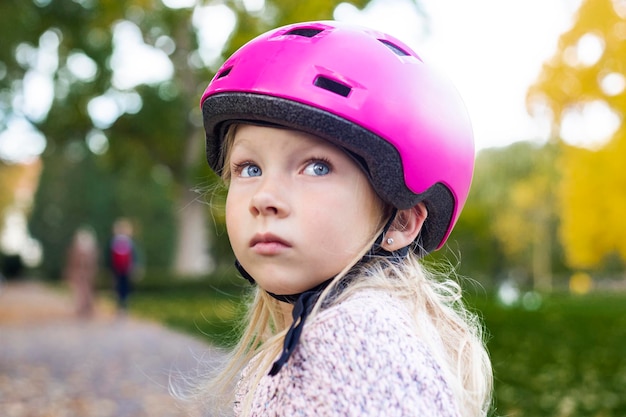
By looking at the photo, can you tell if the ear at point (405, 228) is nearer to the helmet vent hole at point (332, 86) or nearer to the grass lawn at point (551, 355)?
the helmet vent hole at point (332, 86)

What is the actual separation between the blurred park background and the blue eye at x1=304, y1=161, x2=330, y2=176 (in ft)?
1.83

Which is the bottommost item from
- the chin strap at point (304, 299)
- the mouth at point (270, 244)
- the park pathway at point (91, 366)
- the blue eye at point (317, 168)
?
the park pathway at point (91, 366)

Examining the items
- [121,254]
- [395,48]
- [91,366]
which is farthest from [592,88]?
[395,48]

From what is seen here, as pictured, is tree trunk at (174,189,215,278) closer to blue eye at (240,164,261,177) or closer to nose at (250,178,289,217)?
blue eye at (240,164,261,177)

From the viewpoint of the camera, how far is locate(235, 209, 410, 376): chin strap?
1.38 m

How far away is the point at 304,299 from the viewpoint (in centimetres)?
153

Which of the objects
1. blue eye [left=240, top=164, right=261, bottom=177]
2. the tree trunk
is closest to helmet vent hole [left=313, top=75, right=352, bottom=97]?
blue eye [left=240, top=164, right=261, bottom=177]

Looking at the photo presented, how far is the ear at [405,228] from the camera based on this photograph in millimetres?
1733

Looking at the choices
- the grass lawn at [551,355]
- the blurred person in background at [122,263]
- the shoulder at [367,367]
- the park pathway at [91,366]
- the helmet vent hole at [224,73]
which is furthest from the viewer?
the blurred person in background at [122,263]

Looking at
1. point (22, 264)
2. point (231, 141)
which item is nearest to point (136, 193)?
point (22, 264)

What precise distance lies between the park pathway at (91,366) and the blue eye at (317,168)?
88 cm

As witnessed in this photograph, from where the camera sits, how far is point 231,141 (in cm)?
183

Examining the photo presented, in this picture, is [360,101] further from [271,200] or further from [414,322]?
[414,322]

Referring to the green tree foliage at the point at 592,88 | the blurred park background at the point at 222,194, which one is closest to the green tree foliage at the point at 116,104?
the blurred park background at the point at 222,194
